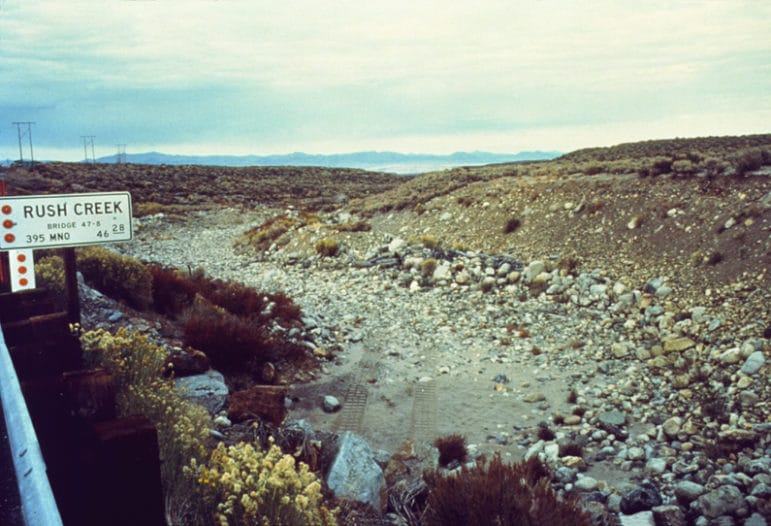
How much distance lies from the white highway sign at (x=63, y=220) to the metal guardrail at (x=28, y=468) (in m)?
1.66

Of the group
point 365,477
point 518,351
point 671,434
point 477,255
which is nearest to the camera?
point 365,477

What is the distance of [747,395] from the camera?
828cm

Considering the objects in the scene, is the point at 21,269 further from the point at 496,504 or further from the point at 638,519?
the point at 638,519

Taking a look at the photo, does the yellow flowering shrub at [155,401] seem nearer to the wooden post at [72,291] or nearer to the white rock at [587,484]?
the wooden post at [72,291]

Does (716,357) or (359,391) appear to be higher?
(716,357)

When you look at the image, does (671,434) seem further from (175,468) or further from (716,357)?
(175,468)

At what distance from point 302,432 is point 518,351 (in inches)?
262

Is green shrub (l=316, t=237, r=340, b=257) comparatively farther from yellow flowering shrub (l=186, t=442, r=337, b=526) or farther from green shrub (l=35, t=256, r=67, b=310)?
yellow flowering shrub (l=186, t=442, r=337, b=526)

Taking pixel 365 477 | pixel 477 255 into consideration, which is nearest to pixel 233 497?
pixel 365 477

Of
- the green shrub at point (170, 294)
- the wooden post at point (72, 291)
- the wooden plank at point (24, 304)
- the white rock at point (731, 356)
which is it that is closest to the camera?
the wooden post at point (72, 291)

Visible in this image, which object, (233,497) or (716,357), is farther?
(716,357)

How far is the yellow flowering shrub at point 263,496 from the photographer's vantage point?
3.57 m

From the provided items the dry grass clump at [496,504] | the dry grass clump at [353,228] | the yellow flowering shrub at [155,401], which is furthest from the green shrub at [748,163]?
the yellow flowering shrub at [155,401]

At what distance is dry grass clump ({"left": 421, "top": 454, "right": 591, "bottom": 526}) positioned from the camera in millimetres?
4367
